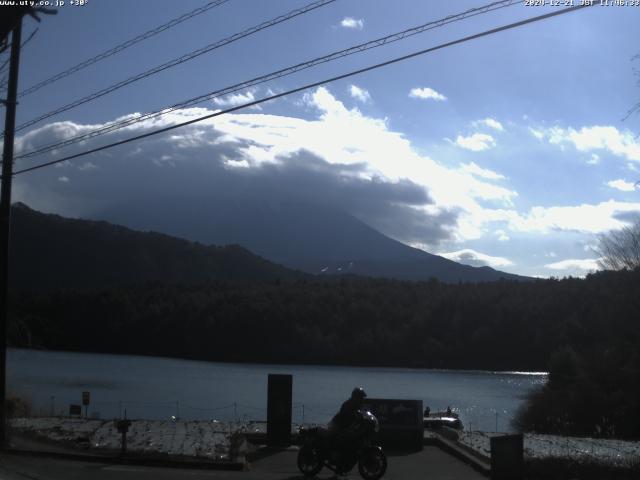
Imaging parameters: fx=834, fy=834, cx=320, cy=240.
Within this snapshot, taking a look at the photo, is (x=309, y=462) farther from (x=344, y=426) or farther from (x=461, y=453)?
(x=461, y=453)

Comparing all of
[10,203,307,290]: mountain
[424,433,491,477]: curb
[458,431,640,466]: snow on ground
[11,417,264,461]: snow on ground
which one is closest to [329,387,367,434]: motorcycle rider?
[424,433,491,477]: curb

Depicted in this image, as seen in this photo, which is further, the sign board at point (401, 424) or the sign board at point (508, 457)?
the sign board at point (401, 424)

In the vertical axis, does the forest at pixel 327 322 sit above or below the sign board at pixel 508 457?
above

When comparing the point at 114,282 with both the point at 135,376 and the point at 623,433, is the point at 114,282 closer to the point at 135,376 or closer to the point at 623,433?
the point at 135,376

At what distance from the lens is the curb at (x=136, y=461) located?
49.2ft

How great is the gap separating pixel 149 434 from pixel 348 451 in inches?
311

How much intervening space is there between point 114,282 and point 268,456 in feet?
367

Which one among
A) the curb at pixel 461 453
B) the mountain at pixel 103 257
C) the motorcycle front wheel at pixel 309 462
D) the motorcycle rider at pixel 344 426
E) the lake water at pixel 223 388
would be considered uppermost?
the mountain at pixel 103 257

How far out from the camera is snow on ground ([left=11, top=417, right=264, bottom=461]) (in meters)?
17.2

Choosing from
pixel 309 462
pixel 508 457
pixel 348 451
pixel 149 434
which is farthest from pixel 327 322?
pixel 508 457

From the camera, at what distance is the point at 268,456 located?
55.0 ft

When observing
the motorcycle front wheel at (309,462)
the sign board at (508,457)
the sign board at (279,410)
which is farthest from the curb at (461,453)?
the sign board at (279,410)

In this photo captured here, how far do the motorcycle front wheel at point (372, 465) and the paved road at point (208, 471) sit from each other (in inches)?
37.7

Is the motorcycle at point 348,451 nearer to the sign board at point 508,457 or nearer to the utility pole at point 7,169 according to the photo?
the sign board at point 508,457
